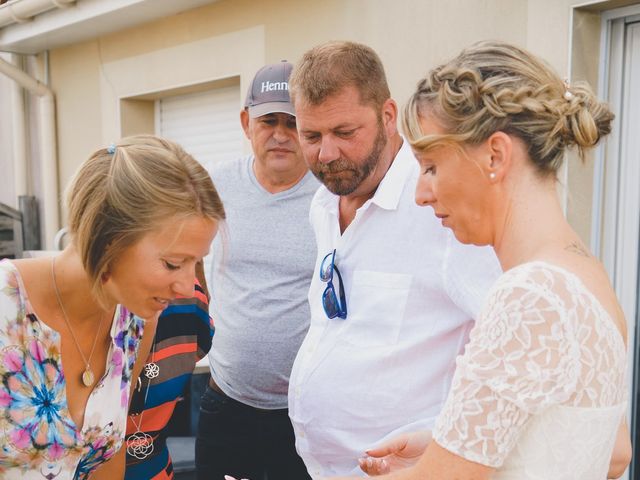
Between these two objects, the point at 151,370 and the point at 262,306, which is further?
the point at 262,306

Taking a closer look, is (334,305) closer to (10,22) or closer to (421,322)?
(421,322)

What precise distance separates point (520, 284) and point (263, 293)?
5.88 ft

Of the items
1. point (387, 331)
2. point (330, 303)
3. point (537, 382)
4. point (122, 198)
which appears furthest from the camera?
point (330, 303)

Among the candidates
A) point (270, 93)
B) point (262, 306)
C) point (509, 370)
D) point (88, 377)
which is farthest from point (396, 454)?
point (270, 93)

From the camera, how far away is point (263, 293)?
2.92m

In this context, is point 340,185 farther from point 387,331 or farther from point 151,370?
point 151,370

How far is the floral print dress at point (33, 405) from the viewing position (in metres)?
1.74

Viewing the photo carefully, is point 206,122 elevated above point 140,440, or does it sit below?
above

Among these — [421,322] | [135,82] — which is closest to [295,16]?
[135,82]

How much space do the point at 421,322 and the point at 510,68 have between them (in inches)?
30.2

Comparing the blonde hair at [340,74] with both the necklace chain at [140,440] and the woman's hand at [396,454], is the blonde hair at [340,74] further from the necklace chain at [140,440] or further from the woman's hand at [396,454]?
the woman's hand at [396,454]

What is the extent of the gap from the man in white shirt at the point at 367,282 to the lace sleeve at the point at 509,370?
1.94 ft

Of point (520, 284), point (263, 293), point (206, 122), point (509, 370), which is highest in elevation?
point (206, 122)

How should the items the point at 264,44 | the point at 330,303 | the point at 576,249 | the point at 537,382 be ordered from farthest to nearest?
1. the point at 264,44
2. the point at 330,303
3. the point at 576,249
4. the point at 537,382
